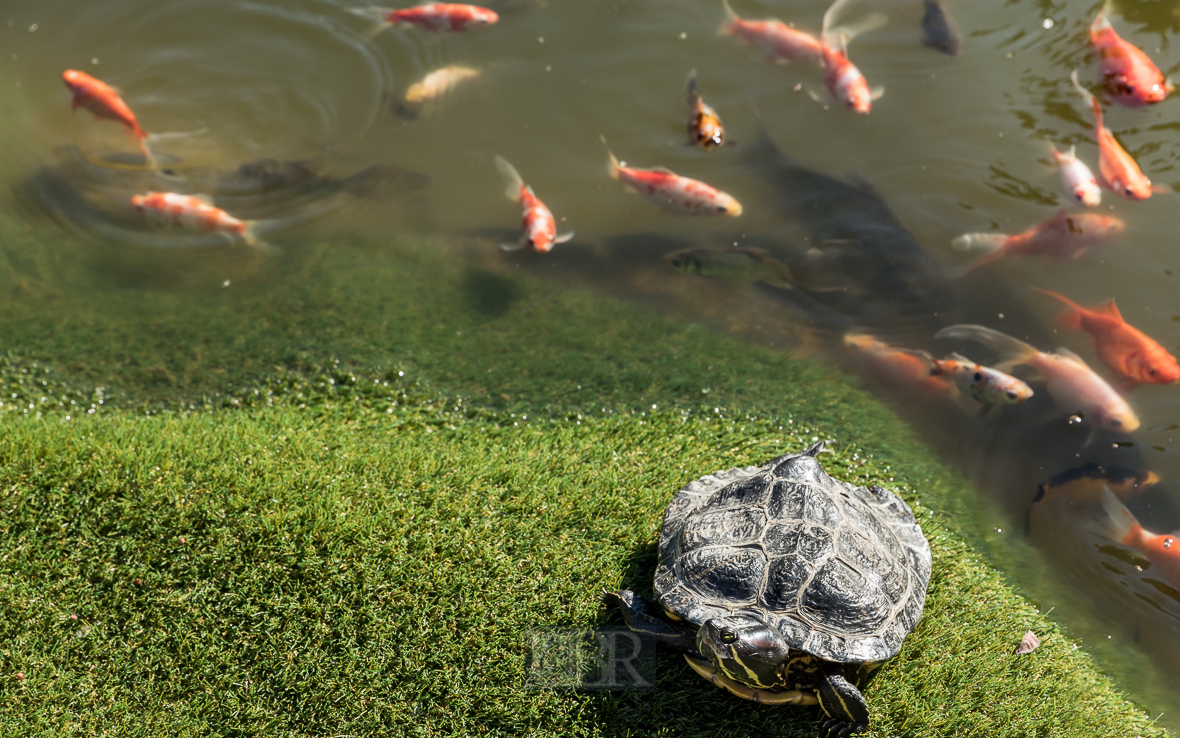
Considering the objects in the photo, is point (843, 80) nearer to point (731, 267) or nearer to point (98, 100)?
point (731, 267)

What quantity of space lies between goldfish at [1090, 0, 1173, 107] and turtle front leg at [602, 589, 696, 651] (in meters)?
5.91

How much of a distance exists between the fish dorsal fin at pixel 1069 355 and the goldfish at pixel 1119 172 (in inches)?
56.2

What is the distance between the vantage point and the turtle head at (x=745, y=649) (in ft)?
9.97

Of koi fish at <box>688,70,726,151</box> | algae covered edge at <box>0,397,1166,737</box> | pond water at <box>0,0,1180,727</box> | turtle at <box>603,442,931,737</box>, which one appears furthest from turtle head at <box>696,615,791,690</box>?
koi fish at <box>688,70,726,151</box>

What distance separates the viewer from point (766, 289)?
19.1 ft

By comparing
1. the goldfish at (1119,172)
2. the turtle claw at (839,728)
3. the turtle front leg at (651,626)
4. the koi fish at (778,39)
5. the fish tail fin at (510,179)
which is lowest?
the turtle claw at (839,728)

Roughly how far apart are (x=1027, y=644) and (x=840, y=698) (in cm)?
145

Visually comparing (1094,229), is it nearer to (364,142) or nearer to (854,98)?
(854,98)

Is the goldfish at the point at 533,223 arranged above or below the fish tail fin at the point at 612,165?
below

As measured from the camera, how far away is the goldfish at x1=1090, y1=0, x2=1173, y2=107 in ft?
20.0

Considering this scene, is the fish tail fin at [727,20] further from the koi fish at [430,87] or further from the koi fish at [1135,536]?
the koi fish at [1135,536]

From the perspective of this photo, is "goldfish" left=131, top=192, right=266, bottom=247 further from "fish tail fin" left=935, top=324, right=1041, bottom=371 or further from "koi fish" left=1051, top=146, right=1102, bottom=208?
"koi fish" left=1051, top=146, right=1102, bottom=208

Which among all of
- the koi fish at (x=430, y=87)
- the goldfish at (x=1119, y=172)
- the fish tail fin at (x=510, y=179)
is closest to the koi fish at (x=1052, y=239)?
the goldfish at (x=1119, y=172)

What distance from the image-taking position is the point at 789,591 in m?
3.23
